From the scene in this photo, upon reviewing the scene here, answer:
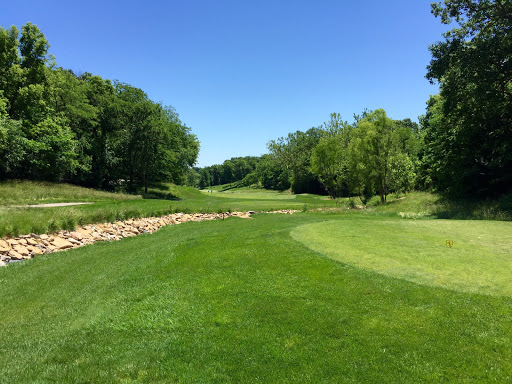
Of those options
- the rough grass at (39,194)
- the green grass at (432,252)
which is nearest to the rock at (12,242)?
the rough grass at (39,194)

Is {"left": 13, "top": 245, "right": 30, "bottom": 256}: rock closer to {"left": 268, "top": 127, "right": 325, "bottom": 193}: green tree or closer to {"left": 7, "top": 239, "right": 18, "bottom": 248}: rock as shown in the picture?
{"left": 7, "top": 239, "right": 18, "bottom": 248}: rock

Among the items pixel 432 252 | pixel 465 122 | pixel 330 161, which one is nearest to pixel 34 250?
pixel 432 252

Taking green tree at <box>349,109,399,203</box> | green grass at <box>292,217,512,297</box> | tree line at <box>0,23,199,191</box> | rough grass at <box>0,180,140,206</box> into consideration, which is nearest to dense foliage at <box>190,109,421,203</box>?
green tree at <box>349,109,399,203</box>

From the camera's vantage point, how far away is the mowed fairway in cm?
371

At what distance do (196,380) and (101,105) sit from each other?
48089 millimetres

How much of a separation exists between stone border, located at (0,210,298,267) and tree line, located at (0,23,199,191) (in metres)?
15.7

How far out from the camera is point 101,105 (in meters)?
43.1

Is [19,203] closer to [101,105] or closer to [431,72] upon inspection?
[101,105]

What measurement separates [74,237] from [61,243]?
1.09 m

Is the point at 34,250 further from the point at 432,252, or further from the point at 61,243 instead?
the point at 432,252

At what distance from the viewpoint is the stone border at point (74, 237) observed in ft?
39.4

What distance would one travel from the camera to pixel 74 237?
1479 cm

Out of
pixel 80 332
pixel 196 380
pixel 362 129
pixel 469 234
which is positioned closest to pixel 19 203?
pixel 80 332

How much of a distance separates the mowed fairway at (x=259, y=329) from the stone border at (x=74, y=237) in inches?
184
